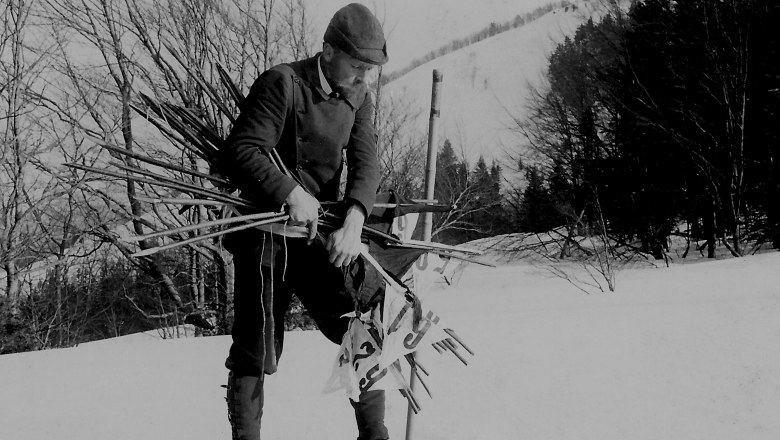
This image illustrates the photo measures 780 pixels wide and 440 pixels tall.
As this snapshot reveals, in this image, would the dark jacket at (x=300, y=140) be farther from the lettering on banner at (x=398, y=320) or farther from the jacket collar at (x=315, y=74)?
the lettering on banner at (x=398, y=320)

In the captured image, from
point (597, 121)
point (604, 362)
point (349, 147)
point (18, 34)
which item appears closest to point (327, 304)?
point (349, 147)

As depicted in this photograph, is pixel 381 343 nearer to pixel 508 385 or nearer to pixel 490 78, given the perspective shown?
pixel 508 385

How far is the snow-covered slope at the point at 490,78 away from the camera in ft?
147

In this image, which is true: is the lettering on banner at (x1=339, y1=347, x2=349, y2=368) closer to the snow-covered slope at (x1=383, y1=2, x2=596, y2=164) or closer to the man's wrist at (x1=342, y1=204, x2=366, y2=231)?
the man's wrist at (x1=342, y1=204, x2=366, y2=231)

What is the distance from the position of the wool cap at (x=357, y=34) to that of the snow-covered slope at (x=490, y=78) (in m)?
39.3

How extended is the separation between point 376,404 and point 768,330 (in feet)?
9.13

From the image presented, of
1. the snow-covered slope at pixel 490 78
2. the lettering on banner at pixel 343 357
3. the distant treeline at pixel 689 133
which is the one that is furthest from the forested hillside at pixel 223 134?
the snow-covered slope at pixel 490 78

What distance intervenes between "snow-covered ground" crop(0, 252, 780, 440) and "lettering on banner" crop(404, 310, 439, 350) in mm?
1171

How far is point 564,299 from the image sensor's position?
9258mm

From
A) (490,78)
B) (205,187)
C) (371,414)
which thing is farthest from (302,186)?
(490,78)

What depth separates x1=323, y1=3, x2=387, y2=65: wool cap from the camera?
154 centimetres

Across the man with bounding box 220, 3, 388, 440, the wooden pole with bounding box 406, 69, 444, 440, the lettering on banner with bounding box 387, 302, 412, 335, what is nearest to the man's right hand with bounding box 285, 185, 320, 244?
the man with bounding box 220, 3, 388, 440

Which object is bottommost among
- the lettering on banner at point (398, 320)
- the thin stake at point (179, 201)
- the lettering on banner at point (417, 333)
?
the lettering on banner at point (417, 333)

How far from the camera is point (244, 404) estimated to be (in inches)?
66.4
